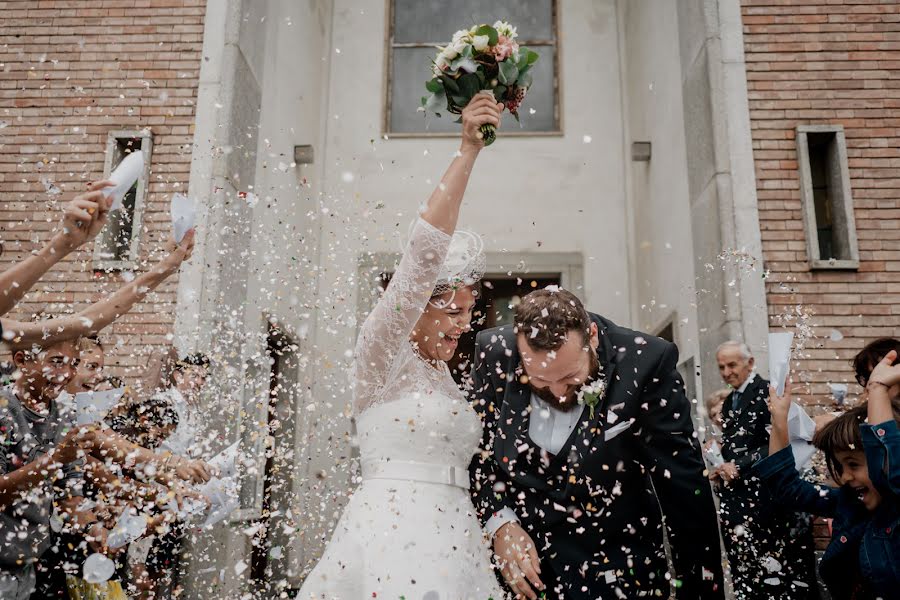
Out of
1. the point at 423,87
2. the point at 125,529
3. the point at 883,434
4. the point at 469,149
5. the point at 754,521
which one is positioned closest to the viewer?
the point at 469,149

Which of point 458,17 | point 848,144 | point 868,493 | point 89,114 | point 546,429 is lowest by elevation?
point 868,493

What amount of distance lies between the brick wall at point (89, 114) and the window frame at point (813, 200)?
5.24m

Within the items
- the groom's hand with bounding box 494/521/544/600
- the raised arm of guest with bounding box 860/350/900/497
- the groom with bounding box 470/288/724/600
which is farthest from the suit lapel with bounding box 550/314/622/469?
the raised arm of guest with bounding box 860/350/900/497

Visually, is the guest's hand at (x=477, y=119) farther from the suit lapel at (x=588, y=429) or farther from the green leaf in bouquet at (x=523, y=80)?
the suit lapel at (x=588, y=429)

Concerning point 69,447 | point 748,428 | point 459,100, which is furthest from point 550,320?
point 748,428

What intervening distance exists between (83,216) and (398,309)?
3.80 ft

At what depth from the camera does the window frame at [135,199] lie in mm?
6289

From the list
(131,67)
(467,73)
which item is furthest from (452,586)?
(131,67)

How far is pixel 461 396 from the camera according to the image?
9.78ft

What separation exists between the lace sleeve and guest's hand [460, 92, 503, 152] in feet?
0.91

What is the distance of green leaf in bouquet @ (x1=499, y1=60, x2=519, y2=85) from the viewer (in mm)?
2717

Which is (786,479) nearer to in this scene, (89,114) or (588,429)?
(588,429)

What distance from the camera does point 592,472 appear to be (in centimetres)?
283

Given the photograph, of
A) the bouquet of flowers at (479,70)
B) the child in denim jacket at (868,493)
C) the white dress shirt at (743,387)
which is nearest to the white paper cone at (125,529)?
the bouquet of flowers at (479,70)
